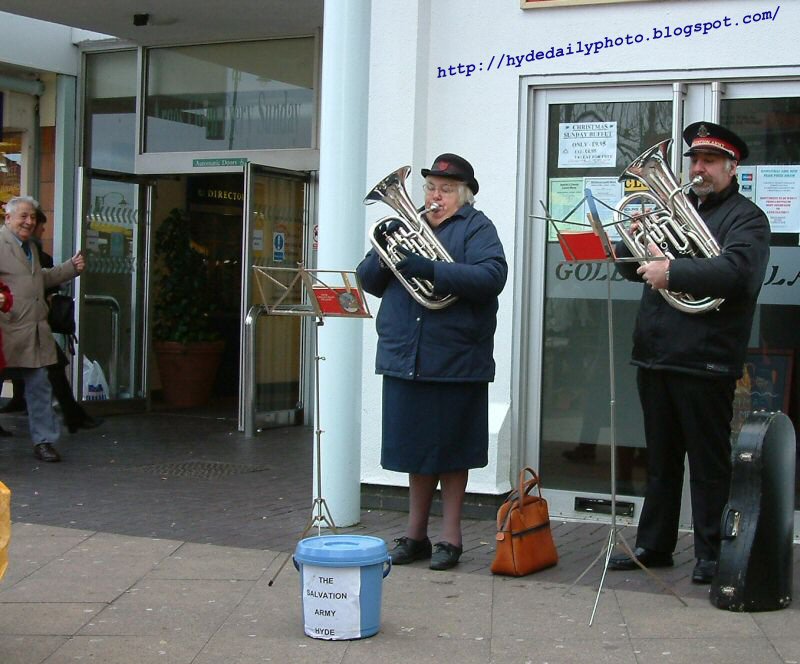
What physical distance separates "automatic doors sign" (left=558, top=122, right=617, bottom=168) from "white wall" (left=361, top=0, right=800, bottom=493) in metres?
0.26

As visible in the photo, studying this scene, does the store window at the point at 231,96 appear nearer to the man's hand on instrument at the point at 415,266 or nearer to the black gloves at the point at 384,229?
the black gloves at the point at 384,229

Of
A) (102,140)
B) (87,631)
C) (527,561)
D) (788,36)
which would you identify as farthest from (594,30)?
(102,140)

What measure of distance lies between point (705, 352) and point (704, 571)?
1008 millimetres

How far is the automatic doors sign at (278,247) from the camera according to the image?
1141 centimetres

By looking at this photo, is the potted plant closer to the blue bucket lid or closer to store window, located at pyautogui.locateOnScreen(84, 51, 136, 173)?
store window, located at pyautogui.locateOnScreen(84, 51, 136, 173)

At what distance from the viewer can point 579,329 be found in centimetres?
728

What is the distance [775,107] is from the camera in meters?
6.70

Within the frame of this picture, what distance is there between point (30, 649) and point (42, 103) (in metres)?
8.46

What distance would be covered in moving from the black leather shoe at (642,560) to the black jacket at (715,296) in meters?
0.94

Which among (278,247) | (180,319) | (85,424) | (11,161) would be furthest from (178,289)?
(85,424)

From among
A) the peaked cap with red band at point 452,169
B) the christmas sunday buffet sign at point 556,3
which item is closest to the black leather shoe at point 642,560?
the peaked cap with red band at point 452,169

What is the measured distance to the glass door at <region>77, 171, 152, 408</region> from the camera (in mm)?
11984

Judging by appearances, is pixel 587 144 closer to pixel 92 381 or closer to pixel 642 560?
pixel 642 560

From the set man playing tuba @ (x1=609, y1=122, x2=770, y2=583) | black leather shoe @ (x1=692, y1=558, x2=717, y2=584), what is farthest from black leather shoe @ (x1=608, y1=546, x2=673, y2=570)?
black leather shoe @ (x1=692, y1=558, x2=717, y2=584)
